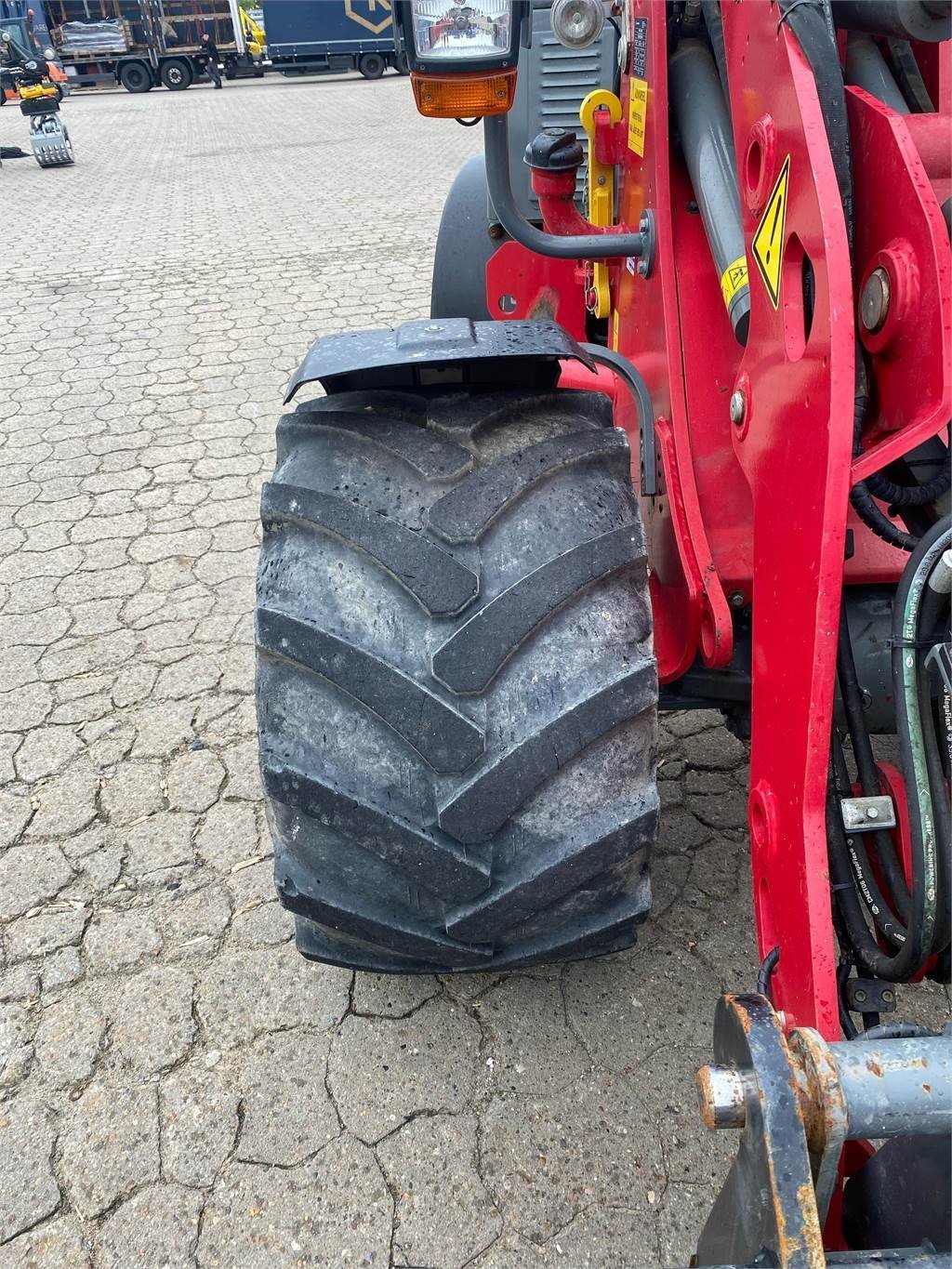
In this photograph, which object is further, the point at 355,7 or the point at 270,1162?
the point at 355,7

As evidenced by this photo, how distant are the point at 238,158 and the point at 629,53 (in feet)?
36.6

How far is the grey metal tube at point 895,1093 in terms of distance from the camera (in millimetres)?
688

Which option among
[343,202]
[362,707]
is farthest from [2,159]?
[362,707]

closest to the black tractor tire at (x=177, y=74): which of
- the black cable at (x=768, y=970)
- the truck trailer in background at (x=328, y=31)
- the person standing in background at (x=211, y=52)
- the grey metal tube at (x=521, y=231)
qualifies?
the person standing in background at (x=211, y=52)

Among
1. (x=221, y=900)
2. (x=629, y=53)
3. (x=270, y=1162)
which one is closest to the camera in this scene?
(x=270, y=1162)

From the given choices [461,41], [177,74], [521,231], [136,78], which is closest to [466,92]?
[461,41]

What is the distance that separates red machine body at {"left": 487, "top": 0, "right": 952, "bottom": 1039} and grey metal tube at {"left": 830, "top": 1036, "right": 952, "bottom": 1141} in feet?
0.91

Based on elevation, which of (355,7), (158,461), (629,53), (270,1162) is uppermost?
(355,7)

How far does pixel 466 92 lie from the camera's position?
137 cm

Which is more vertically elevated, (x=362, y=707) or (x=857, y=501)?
(x=857, y=501)

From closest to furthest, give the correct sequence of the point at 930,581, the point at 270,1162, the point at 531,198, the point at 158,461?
the point at 930,581, the point at 270,1162, the point at 531,198, the point at 158,461

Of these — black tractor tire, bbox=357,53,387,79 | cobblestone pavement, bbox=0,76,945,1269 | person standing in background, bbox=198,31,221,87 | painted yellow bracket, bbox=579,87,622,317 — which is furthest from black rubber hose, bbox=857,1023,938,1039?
person standing in background, bbox=198,31,221,87

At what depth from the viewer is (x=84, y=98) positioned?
67.2ft

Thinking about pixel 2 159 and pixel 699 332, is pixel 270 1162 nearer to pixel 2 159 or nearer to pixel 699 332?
pixel 699 332
